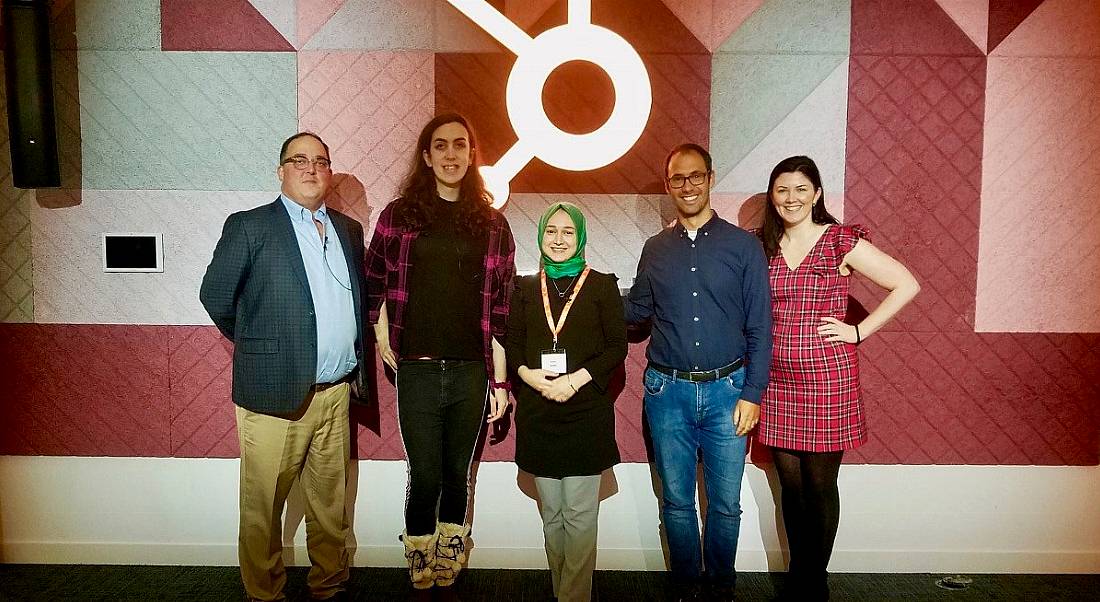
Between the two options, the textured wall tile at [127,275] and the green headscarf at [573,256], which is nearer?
the green headscarf at [573,256]

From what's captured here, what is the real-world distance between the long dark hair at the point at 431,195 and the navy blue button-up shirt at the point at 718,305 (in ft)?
2.79

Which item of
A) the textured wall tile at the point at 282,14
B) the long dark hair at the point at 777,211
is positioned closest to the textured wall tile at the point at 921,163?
the long dark hair at the point at 777,211

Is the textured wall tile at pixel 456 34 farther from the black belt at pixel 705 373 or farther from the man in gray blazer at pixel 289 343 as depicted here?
the black belt at pixel 705 373

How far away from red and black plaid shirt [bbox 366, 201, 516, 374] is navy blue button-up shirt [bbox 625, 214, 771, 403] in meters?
0.69

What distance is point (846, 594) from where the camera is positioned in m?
3.12

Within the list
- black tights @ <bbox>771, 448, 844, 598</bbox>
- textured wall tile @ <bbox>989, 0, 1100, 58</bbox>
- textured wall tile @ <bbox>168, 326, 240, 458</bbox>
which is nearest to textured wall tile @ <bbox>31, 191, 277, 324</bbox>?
textured wall tile @ <bbox>168, 326, 240, 458</bbox>

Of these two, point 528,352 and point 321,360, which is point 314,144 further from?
point 528,352

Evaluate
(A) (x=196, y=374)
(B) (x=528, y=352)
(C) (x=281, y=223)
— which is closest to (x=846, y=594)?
(B) (x=528, y=352)

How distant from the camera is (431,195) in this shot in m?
2.79

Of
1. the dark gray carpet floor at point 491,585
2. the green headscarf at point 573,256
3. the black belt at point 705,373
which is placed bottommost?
the dark gray carpet floor at point 491,585

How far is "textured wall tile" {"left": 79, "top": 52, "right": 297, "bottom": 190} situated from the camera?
10.5ft

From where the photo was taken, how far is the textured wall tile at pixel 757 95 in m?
3.19

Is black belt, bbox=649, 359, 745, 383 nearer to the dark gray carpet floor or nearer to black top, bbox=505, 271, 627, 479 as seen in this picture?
black top, bbox=505, 271, 627, 479

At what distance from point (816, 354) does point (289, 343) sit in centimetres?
219
